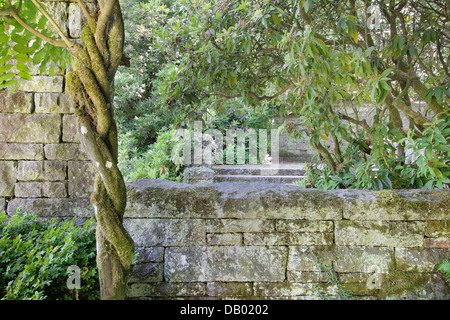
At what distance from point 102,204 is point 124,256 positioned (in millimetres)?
310

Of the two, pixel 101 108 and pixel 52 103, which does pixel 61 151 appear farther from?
pixel 101 108

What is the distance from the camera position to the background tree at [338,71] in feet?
5.83

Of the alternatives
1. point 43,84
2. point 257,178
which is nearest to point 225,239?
point 43,84

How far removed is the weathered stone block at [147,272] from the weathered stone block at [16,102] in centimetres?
141

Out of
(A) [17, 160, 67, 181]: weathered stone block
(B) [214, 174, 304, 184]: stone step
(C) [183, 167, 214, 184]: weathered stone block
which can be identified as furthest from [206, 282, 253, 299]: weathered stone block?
(B) [214, 174, 304, 184]: stone step

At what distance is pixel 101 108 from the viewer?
146 centimetres

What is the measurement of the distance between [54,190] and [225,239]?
1.33 m

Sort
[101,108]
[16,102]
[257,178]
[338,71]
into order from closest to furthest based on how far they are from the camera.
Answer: [101,108]
[338,71]
[16,102]
[257,178]

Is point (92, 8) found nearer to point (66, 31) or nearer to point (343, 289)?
point (66, 31)

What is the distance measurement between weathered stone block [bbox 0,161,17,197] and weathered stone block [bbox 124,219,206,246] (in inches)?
37.8

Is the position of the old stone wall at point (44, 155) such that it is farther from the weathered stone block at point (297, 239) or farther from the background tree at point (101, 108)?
the weathered stone block at point (297, 239)

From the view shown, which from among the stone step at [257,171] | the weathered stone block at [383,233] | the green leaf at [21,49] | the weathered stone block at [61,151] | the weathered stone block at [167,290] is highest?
the green leaf at [21,49]

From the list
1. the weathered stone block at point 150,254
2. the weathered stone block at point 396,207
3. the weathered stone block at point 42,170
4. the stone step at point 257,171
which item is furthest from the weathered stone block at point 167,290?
the stone step at point 257,171

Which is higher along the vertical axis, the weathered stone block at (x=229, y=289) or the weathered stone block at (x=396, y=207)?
the weathered stone block at (x=396, y=207)
